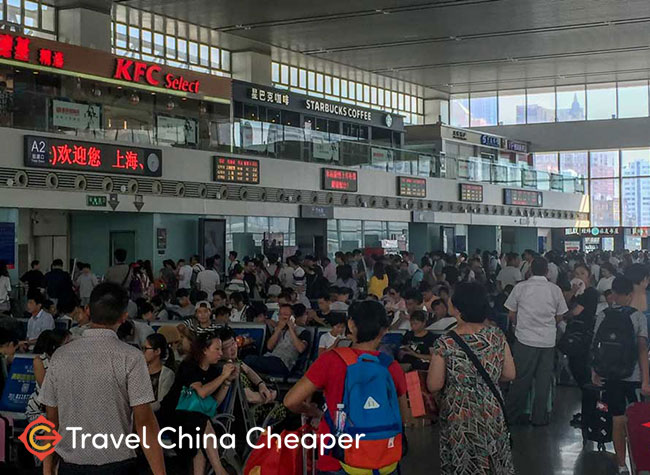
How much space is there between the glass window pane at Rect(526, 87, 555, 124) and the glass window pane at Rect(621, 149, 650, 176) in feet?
15.9

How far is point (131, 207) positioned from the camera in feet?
65.8

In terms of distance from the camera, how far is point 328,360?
15.4 feet

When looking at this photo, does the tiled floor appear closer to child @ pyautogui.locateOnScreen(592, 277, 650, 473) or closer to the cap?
child @ pyautogui.locateOnScreen(592, 277, 650, 473)

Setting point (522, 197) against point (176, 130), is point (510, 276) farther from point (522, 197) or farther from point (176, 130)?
point (522, 197)

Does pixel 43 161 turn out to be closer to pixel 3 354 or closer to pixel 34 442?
pixel 3 354

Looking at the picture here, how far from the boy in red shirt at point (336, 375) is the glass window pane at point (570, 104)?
43985mm

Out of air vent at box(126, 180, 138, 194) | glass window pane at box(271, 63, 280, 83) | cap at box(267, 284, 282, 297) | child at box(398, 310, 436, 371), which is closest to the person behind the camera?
child at box(398, 310, 436, 371)

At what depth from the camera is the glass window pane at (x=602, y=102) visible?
152ft

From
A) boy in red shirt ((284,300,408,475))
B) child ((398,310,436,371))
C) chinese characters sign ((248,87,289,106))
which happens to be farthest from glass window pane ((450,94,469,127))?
boy in red shirt ((284,300,408,475))

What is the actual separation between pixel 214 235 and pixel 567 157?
3120 cm

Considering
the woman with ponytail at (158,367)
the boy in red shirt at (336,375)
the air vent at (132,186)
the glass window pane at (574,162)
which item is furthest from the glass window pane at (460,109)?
the boy in red shirt at (336,375)

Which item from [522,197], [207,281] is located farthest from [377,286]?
[522,197]

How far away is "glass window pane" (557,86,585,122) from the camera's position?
46.8 meters

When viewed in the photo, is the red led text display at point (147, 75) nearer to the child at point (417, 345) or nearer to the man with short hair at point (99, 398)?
the child at point (417, 345)
